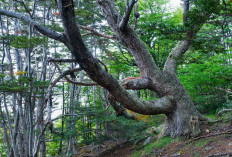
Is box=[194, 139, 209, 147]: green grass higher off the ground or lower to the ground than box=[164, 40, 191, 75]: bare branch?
lower

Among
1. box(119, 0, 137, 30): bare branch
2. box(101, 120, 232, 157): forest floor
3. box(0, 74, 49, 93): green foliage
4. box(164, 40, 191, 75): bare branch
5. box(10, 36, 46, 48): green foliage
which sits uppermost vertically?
box(119, 0, 137, 30): bare branch

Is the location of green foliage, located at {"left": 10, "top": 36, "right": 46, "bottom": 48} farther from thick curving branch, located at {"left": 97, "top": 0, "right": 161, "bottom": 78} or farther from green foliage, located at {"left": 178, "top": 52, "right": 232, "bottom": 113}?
green foliage, located at {"left": 178, "top": 52, "right": 232, "bottom": 113}

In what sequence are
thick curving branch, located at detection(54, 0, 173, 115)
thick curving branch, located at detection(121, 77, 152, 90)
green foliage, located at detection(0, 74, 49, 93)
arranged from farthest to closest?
green foliage, located at detection(0, 74, 49, 93) → thick curving branch, located at detection(121, 77, 152, 90) → thick curving branch, located at detection(54, 0, 173, 115)

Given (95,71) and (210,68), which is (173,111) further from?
(95,71)

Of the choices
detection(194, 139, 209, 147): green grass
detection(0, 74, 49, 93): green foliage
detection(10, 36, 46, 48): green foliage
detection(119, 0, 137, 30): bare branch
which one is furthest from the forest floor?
detection(10, 36, 46, 48): green foliage

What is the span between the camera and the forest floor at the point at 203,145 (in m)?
3.64

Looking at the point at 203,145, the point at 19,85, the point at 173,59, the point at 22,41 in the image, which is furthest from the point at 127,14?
the point at 19,85

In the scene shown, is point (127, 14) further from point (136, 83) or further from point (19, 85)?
point (19, 85)

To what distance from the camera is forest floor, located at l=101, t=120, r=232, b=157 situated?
3.64m

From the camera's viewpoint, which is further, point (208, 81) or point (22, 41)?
point (208, 81)

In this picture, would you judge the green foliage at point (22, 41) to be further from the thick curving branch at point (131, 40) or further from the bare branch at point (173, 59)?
the bare branch at point (173, 59)

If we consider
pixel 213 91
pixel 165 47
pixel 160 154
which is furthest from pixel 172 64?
pixel 165 47

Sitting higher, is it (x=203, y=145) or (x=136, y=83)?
(x=136, y=83)

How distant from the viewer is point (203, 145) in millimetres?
4035
